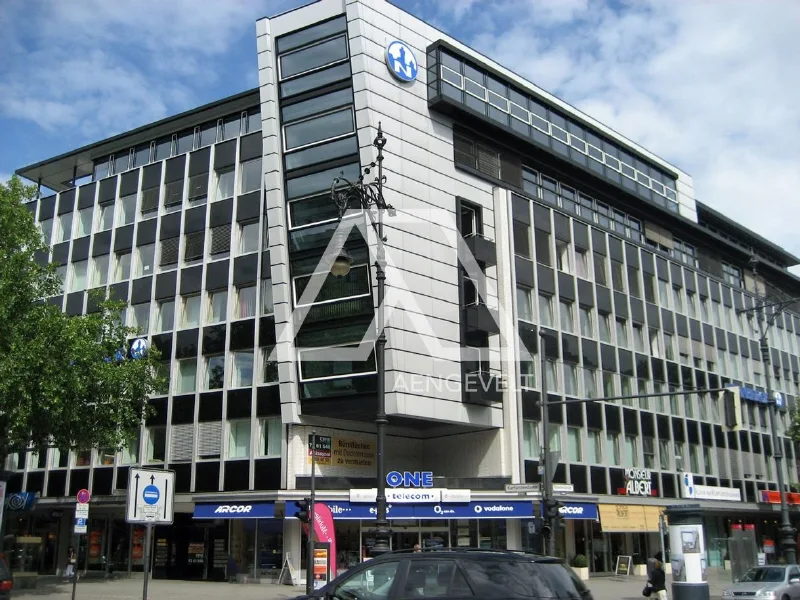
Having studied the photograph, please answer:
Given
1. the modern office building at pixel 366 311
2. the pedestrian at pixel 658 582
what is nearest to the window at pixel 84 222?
the modern office building at pixel 366 311

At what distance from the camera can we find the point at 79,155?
44.7 m

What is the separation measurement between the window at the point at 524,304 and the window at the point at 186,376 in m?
14.5

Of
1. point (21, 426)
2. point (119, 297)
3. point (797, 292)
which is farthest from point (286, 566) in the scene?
point (797, 292)

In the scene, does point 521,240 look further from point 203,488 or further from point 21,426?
point 21,426

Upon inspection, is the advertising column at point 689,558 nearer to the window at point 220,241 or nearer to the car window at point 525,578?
the car window at point 525,578

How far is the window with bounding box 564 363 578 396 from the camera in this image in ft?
126

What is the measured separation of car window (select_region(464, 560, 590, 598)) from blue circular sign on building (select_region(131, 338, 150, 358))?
30968 mm

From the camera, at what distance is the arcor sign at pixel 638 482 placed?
39.5 meters

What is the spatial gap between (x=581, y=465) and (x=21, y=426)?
23641mm

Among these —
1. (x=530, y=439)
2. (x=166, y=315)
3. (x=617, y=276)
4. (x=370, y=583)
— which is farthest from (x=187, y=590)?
(x=617, y=276)

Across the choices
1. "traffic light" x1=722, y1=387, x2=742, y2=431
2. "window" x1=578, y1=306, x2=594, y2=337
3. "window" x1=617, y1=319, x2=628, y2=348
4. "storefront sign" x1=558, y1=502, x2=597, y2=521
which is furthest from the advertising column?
"window" x1=617, y1=319, x2=628, y2=348

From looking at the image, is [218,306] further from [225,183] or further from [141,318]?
[225,183]

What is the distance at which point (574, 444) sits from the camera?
38125mm

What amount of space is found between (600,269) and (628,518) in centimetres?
1249
